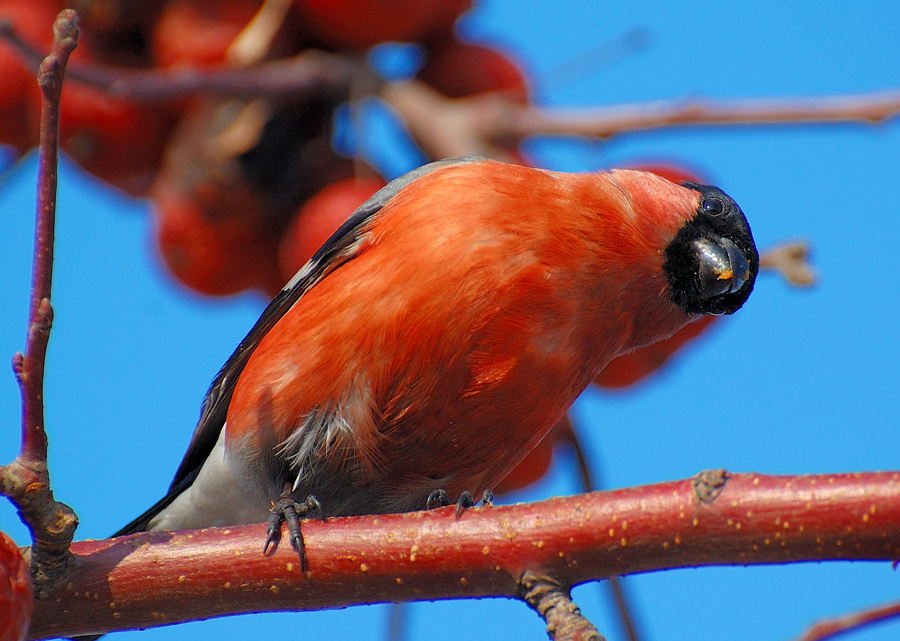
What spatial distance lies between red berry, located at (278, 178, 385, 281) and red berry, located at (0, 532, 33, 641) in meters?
2.28

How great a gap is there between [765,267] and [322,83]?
206 centimetres

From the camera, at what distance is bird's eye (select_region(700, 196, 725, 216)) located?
3.30 m

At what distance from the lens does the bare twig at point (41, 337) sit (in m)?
1.53

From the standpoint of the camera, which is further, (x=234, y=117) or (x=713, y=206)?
(x=234, y=117)

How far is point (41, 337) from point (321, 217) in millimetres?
2497

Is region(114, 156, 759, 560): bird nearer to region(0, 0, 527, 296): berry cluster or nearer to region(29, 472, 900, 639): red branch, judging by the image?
region(29, 472, 900, 639): red branch

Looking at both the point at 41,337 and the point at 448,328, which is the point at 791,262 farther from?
the point at 41,337

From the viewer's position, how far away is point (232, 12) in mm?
4402

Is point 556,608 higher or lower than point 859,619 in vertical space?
higher

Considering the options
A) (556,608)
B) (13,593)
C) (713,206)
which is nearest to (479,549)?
(556,608)

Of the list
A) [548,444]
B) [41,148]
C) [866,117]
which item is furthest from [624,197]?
[41,148]

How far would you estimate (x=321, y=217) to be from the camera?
403 centimetres

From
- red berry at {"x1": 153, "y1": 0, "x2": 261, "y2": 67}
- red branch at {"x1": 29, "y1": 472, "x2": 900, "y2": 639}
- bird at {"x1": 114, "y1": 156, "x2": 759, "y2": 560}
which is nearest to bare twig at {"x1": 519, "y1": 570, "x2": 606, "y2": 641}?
red branch at {"x1": 29, "y1": 472, "x2": 900, "y2": 639}

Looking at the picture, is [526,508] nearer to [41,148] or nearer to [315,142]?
[41,148]
